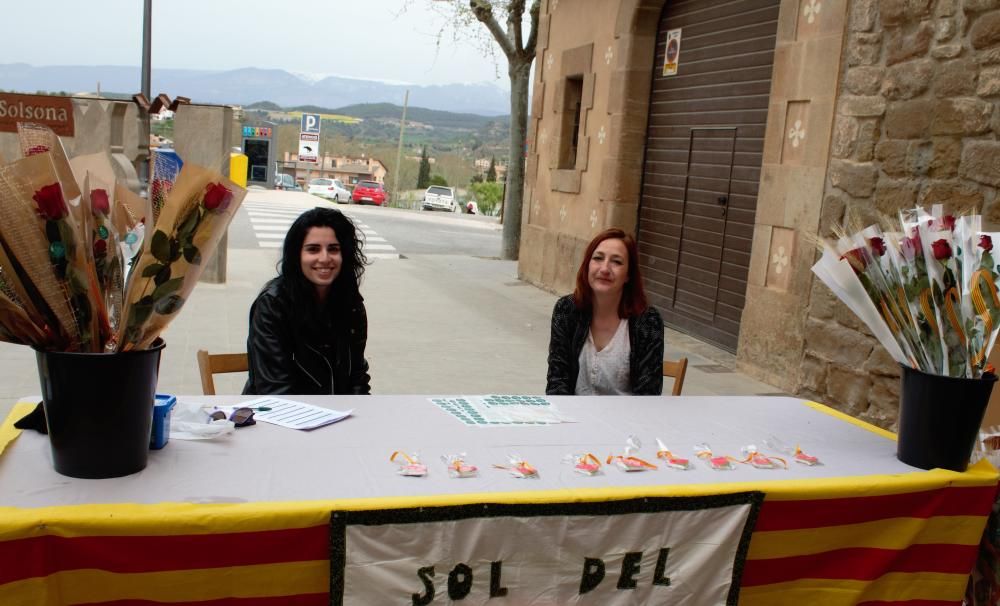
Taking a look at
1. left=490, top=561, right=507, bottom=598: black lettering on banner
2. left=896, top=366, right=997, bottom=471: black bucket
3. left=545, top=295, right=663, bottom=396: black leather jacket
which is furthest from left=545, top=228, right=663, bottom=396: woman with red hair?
left=490, top=561, right=507, bottom=598: black lettering on banner

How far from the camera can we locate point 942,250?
6.97 ft

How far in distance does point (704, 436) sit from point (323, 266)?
1.37 meters

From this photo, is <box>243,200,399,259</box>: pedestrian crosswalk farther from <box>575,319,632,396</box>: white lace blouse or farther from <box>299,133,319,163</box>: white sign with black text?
<box>299,133,319,163</box>: white sign with black text

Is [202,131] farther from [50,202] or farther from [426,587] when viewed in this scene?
[426,587]

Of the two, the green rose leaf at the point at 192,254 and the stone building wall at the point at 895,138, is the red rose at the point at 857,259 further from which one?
the stone building wall at the point at 895,138

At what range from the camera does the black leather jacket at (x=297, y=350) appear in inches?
113

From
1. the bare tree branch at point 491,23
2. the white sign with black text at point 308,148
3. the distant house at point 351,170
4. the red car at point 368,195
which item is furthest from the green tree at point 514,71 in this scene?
the distant house at point 351,170

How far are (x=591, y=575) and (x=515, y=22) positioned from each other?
39.5 ft

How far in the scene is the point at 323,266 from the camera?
297 centimetres

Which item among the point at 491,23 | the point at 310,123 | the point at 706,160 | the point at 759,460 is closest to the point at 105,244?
the point at 759,460

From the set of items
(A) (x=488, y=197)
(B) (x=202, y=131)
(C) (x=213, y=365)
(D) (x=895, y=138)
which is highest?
(D) (x=895, y=138)

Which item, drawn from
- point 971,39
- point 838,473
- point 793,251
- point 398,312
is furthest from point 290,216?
point 838,473

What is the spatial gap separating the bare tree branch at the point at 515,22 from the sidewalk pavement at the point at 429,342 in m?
4.38

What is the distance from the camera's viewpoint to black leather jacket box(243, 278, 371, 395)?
288 cm
